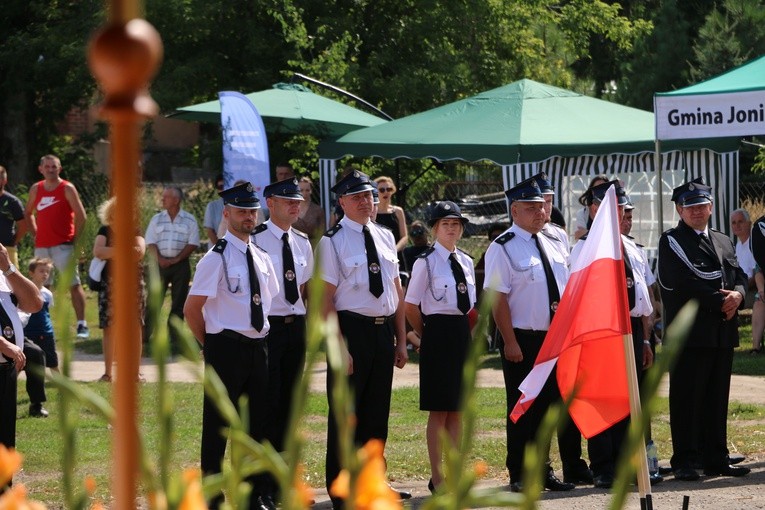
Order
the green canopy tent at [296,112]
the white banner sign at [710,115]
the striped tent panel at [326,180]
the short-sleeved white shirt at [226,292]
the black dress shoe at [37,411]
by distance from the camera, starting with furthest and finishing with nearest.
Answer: the green canopy tent at [296,112] < the striped tent panel at [326,180] < the white banner sign at [710,115] < the black dress shoe at [37,411] < the short-sleeved white shirt at [226,292]

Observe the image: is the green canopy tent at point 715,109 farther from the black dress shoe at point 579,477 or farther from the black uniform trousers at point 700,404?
the black dress shoe at point 579,477

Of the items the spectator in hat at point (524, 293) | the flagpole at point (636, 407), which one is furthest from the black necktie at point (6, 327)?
the flagpole at point (636, 407)

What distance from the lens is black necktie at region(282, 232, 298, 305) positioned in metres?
7.42

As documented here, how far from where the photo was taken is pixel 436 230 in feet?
25.0

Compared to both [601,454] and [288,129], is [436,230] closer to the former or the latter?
[601,454]

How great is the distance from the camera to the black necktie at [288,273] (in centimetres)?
742

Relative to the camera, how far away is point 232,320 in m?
6.70

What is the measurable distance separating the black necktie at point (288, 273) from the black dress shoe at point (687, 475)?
2744 millimetres

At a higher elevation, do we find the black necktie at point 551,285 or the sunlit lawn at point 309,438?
the black necktie at point 551,285

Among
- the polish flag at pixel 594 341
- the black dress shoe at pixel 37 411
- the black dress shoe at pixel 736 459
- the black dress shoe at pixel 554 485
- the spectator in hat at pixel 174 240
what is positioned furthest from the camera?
the spectator in hat at pixel 174 240

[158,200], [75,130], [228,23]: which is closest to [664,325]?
[158,200]

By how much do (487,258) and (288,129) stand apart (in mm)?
10875

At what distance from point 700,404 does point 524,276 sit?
5.40ft

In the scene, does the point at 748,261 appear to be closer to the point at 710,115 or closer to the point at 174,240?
the point at 710,115
